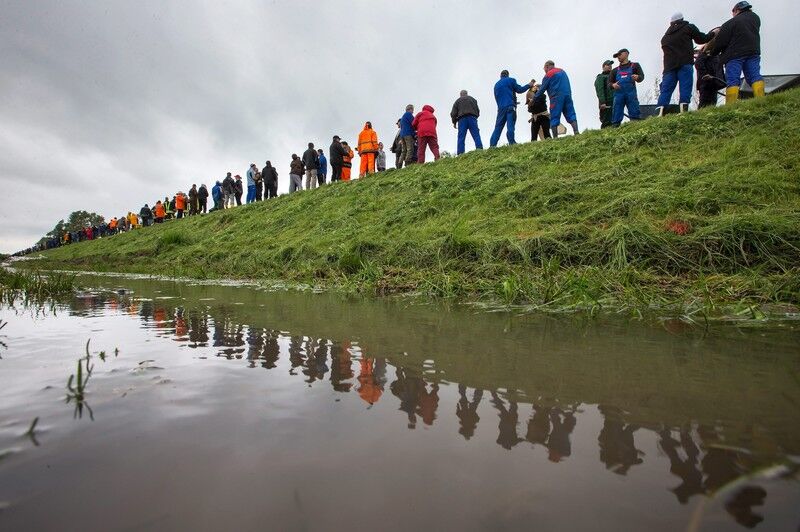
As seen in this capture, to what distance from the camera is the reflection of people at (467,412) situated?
930 millimetres

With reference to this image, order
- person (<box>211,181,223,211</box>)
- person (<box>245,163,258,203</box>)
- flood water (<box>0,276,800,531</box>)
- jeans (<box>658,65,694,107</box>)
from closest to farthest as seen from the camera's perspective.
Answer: flood water (<box>0,276,800,531</box>) → jeans (<box>658,65,694,107</box>) → person (<box>245,163,258,203</box>) → person (<box>211,181,223,211</box>)

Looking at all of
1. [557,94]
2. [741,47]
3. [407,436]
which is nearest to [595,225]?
[407,436]

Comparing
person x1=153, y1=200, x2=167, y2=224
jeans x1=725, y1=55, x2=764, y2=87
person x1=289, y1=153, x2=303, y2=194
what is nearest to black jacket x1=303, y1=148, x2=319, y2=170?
person x1=289, y1=153, x2=303, y2=194

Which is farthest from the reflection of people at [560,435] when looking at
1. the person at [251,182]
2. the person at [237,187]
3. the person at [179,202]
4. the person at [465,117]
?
the person at [179,202]

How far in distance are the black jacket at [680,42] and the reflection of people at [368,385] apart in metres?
8.24

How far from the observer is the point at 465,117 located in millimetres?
9953

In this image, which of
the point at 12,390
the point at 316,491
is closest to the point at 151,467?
the point at 316,491

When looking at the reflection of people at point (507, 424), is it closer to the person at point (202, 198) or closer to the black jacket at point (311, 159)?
the black jacket at point (311, 159)

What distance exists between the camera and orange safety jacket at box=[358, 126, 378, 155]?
39.6ft

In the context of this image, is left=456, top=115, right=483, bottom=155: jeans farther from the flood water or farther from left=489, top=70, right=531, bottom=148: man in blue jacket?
the flood water

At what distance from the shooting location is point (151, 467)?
2.52ft

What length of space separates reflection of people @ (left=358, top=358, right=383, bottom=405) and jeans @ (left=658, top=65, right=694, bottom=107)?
8175 mm

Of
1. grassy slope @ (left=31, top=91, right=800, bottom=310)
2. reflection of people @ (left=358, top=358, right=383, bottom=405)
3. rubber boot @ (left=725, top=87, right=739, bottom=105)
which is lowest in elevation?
reflection of people @ (left=358, top=358, right=383, bottom=405)

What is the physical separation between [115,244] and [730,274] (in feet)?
66.3
